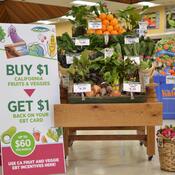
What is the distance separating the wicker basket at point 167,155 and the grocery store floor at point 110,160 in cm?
7

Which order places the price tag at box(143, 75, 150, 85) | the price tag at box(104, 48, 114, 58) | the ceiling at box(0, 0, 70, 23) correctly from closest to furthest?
the price tag at box(143, 75, 150, 85), the price tag at box(104, 48, 114, 58), the ceiling at box(0, 0, 70, 23)

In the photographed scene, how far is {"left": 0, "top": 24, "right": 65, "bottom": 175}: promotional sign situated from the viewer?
3049 millimetres

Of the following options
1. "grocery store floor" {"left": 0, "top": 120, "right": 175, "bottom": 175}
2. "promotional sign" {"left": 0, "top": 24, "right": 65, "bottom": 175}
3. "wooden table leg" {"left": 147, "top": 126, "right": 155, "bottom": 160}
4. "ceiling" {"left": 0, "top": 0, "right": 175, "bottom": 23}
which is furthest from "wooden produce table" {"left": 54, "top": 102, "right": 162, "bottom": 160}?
"ceiling" {"left": 0, "top": 0, "right": 175, "bottom": 23}

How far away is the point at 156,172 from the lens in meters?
3.39

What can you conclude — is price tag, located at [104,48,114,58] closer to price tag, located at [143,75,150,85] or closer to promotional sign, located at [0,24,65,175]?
price tag, located at [143,75,150,85]

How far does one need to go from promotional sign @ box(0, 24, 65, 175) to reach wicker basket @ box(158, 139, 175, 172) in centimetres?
95

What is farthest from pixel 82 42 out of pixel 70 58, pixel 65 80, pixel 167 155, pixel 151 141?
pixel 167 155

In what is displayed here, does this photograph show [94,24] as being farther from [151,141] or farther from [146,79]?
[151,141]

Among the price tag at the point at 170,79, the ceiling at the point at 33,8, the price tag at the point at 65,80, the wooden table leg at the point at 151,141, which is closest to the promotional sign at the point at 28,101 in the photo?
the price tag at the point at 65,80

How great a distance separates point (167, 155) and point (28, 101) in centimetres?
137

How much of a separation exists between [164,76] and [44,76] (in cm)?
438

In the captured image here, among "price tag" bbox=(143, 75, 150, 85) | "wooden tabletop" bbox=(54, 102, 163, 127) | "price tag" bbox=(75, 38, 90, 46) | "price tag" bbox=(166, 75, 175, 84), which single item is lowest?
"wooden tabletop" bbox=(54, 102, 163, 127)

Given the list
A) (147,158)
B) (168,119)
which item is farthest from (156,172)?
(168,119)

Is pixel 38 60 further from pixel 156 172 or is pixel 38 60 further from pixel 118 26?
pixel 156 172
